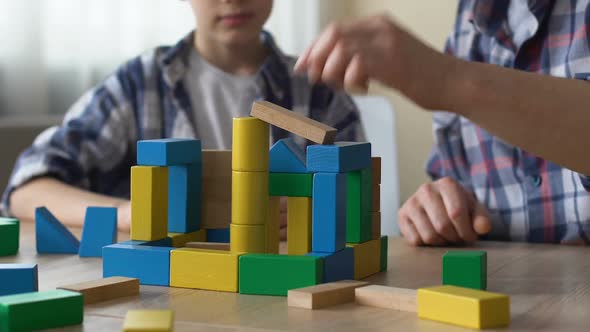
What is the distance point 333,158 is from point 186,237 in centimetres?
20

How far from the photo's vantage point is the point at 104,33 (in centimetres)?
245

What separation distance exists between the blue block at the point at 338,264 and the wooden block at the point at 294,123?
0.10 m

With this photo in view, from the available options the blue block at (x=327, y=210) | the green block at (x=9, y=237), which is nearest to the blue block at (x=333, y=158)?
the blue block at (x=327, y=210)

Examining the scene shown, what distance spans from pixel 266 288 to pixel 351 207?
14cm

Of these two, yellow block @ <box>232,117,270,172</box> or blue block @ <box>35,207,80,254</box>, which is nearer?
yellow block @ <box>232,117,270,172</box>

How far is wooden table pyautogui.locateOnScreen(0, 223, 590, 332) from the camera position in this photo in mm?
657

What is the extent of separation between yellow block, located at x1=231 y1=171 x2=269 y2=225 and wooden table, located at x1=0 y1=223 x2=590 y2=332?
0.26ft

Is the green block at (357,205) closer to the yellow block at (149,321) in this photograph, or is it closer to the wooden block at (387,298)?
the wooden block at (387,298)

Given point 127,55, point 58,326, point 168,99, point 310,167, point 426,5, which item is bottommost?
point 58,326

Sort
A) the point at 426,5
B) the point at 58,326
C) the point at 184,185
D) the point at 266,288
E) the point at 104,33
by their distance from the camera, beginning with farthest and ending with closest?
the point at 426,5, the point at 104,33, the point at 184,185, the point at 266,288, the point at 58,326

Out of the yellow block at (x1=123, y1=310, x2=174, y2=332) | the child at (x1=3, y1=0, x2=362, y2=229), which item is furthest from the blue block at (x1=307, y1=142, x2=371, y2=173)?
the child at (x1=3, y1=0, x2=362, y2=229)

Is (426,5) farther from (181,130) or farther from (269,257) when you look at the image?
(269,257)

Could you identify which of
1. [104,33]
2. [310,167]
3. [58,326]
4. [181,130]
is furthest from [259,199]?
[104,33]

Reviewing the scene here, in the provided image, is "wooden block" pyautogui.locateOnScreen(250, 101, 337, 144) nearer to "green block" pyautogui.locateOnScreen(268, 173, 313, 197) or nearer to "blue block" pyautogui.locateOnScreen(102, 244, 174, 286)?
"green block" pyautogui.locateOnScreen(268, 173, 313, 197)
